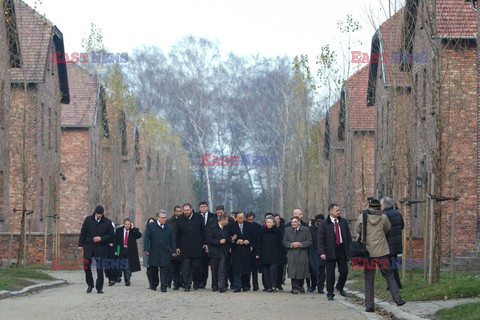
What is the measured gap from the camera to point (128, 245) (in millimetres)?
27922

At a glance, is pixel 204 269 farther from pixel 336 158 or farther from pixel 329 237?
pixel 336 158

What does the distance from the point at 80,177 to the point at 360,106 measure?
15.0 meters

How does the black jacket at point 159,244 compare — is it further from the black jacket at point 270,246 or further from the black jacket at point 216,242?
the black jacket at point 270,246

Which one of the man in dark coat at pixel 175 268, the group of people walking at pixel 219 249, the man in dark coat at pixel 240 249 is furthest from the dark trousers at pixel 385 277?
the man in dark coat at pixel 175 268

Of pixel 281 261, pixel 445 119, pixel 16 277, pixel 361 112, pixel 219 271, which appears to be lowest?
pixel 16 277

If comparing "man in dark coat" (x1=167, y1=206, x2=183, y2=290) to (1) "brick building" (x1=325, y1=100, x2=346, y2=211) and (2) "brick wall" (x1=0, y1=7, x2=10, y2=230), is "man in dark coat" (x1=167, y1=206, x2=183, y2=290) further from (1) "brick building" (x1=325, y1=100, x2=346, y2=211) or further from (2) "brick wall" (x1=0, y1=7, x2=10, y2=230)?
(1) "brick building" (x1=325, y1=100, x2=346, y2=211)

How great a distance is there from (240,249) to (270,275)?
0.88 metres

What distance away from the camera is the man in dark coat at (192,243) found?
2525 centimetres

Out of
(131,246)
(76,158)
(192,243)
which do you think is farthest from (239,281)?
(76,158)

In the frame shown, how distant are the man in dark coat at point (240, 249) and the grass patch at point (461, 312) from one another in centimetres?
952

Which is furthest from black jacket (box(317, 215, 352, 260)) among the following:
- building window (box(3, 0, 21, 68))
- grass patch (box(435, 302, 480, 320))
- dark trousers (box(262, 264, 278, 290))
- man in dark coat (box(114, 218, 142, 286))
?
building window (box(3, 0, 21, 68))

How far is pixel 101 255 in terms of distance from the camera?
2391cm

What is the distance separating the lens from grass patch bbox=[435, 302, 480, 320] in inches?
582

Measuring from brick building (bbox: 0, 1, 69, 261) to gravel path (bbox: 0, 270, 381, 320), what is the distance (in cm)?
1556
